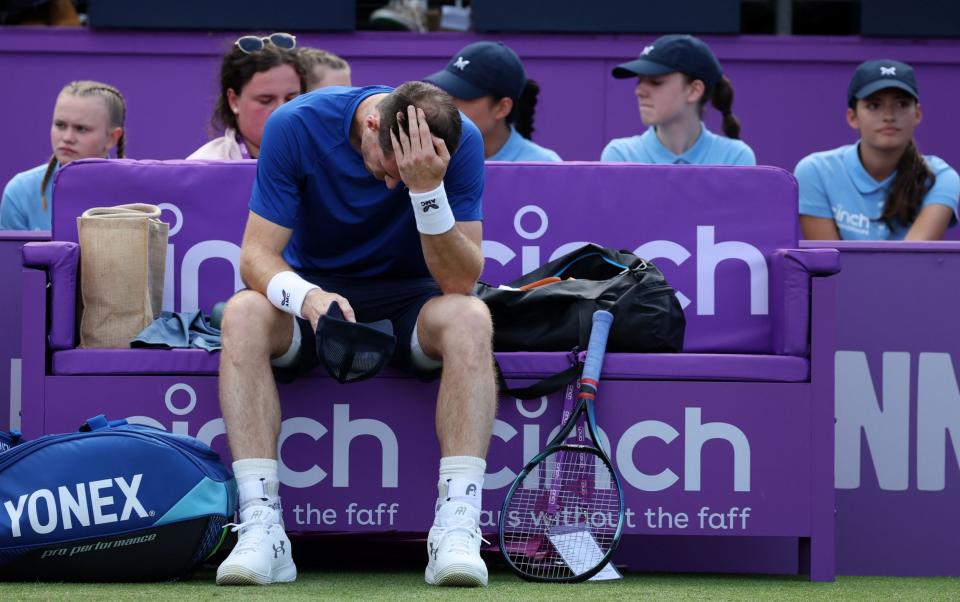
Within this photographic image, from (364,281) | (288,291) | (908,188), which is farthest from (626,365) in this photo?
(908,188)

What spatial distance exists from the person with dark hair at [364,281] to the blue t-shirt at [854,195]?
7.13ft

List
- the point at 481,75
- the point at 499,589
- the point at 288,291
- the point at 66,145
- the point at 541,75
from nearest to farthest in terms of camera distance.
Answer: the point at 499,589, the point at 288,291, the point at 66,145, the point at 481,75, the point at 541,75

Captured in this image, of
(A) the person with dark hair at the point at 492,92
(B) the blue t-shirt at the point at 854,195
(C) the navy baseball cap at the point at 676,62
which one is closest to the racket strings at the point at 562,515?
(A) the person with dark hair at the point at 492,92

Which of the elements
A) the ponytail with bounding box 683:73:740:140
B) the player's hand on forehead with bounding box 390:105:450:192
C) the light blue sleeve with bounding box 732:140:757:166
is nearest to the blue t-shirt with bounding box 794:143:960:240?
the light blue sleeve with bounding box 732:140:757:166

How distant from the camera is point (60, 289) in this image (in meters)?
4.01

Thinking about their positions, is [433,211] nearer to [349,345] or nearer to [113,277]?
[349,345]

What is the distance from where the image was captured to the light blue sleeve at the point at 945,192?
220 inches

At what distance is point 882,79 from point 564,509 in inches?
108

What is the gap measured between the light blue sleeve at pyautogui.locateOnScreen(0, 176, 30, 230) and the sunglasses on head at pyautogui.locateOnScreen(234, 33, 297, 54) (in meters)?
1.03

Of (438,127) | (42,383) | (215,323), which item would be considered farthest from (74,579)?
(438,127)

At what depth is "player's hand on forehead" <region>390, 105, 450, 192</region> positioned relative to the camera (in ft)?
11.6

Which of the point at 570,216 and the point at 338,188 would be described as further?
the point at 570,216

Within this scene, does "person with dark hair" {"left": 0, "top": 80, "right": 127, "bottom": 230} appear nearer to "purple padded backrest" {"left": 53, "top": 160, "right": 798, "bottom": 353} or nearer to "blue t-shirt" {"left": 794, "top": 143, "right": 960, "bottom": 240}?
"purple padded backrest" {"left": 53, "top": 160, "right": 798, "bottom": 353}

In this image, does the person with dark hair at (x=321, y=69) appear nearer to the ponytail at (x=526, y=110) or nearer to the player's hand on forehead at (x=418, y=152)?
the ponytail at (x=526, y=110)
